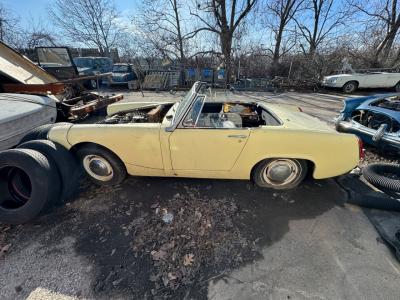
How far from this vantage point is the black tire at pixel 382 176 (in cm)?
250

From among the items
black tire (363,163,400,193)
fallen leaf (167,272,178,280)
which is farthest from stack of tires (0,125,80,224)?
black tire (363,163,400,193)

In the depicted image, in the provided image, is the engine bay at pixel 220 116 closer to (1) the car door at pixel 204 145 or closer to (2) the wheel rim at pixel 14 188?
(1) the car door at pixel 204 145

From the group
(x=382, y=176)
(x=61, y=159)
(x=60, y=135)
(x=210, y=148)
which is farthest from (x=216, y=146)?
(x=382, y=176)

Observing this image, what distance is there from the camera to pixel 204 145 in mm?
2354

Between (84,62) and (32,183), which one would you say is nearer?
(32,183)

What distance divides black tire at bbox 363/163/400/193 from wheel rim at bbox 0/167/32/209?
4.56 m

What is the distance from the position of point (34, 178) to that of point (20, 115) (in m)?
1.85

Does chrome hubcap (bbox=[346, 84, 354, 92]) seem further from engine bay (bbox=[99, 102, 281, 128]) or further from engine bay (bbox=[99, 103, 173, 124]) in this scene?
engine bay (bbox=[99, 103, 173, 124])

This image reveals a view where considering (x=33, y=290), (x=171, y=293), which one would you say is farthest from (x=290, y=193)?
(x=33, y=290)

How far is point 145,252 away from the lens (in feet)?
6.34

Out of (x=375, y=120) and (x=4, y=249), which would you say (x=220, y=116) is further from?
(x=375, y=120)

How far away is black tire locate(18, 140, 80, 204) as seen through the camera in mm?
2359

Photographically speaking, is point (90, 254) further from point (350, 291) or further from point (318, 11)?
point (318, 11)

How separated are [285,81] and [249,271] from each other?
1415cm
